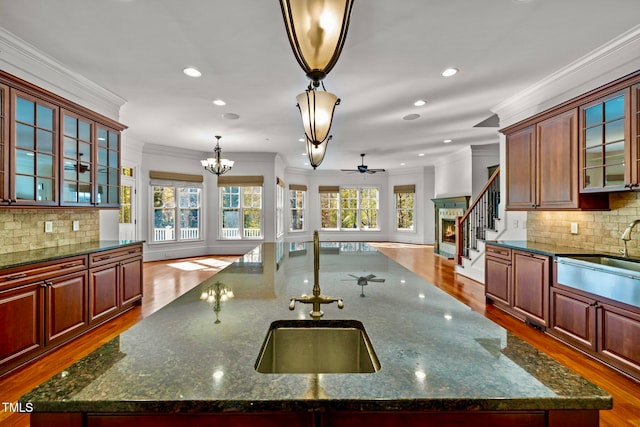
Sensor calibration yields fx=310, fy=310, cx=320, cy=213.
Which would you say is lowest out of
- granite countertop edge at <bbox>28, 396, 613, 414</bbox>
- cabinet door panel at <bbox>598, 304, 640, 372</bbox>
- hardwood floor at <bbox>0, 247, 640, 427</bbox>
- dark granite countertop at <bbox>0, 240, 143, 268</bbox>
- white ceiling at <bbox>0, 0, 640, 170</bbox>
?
hardwood floor at <bbox>0, 247, 640, 427</bbox>

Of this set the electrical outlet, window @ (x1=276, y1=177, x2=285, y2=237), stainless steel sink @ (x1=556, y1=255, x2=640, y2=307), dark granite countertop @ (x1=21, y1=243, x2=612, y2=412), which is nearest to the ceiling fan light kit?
dark granite countertop @ (x1=21, y1=243, x2=612, y2=412)

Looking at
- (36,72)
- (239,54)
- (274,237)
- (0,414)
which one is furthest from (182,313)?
(274,237)

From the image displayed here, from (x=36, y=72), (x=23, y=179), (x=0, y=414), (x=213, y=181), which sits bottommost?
(x=0, y=414)

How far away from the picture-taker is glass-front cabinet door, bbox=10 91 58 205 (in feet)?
8.86

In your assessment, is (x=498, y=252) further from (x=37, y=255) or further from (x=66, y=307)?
(x=37, y=255)

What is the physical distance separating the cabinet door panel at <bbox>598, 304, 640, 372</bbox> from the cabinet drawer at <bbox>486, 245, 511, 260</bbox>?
118 centimetres

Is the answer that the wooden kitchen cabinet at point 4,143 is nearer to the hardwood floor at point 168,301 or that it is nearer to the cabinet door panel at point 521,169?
the hardwood floor at point 168,301

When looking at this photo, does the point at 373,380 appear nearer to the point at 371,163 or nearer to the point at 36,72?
the point at 36,72

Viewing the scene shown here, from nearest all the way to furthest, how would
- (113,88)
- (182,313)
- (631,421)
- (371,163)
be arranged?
(182,313) → (631,421) → (113,88) → (371,163)

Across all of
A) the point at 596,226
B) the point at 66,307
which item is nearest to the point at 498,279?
the point at 596,226

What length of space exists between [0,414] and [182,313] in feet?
5.77

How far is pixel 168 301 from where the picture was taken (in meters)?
4.08

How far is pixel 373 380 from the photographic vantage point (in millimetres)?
767

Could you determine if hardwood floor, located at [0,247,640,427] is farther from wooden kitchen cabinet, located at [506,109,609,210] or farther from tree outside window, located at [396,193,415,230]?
tree outside window, located at [396,193,415,230]
